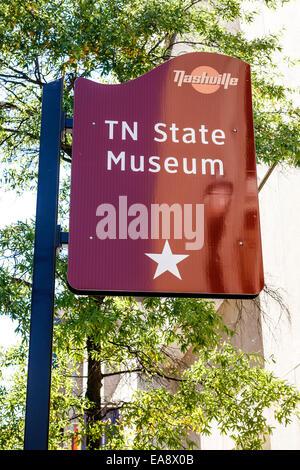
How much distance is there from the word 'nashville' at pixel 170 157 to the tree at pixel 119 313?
13.9 feet

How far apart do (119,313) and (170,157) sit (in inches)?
194

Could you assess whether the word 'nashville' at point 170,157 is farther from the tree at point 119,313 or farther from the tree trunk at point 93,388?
the tree trunk at point 93,388

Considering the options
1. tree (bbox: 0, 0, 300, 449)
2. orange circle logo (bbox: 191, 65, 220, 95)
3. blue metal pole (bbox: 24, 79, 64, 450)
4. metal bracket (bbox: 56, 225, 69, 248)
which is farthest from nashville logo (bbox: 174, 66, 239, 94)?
tree (bbox: 0, 0, 300, 449)

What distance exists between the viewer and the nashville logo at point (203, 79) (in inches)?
168

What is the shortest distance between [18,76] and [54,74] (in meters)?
0.85

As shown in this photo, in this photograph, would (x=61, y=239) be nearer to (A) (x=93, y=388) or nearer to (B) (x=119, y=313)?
(B) (x=119, y=313)

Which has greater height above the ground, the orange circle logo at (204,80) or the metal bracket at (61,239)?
the orange circle logo at (204,80)

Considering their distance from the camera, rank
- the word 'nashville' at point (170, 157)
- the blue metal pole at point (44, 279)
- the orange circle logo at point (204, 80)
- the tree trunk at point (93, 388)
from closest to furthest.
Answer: the blue metal pole at point (44, 279)
the word 'nashville' at point (170, 157)
the orange circle logo at point (204, 80)
the tree trunk at point (93, 388)

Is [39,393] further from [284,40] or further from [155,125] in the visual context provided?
[284,40]

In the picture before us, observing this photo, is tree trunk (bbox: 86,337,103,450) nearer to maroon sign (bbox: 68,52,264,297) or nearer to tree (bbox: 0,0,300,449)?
tree (bbox: 0,0,300,449)

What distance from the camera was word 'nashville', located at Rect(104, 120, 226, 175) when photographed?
3.96 meters

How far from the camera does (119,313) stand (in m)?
8.66

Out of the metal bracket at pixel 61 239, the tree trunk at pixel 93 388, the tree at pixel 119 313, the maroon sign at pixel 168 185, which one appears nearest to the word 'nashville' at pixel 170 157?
the maroon sign at pixel 168 185

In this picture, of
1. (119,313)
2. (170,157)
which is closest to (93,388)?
(119,313)
